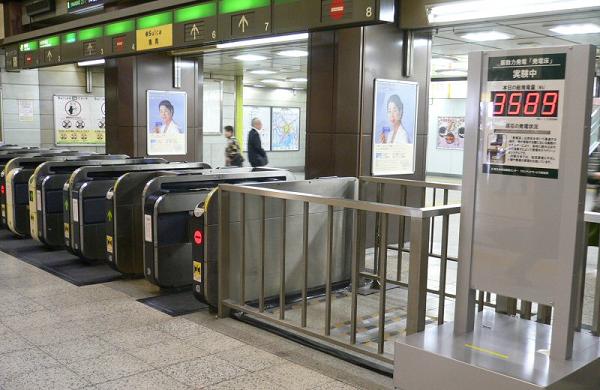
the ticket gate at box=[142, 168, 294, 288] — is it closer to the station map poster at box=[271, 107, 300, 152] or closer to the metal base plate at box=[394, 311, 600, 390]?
the metal base plate at box=[394, 311, 600, 390]

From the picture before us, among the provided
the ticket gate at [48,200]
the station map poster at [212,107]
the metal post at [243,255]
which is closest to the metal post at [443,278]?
the metal post at [243,255]

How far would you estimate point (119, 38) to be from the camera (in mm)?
6727

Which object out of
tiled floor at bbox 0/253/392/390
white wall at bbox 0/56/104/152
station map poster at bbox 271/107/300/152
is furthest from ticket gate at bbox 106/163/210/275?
station map poster at bbox 271/107/300/152

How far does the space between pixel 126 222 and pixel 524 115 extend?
415 centimetres

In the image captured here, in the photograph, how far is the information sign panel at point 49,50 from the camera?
26.1 ft

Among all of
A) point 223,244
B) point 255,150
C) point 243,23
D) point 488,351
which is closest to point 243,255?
point 223,244

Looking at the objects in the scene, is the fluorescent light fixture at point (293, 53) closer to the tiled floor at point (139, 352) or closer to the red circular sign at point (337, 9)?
the red circular sign at point (337, 9)

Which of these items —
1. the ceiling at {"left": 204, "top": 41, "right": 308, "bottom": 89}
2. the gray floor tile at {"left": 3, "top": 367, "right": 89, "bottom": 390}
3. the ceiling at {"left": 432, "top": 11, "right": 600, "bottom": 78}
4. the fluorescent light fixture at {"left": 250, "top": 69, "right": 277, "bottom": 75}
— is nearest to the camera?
the gray floor tile at {"left": 3, "top": 367, "right": 89, "bottom": 390}

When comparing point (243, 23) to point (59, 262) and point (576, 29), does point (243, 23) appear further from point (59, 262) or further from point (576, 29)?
point (576, 29)

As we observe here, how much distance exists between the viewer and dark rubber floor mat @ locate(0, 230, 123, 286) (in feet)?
18.9

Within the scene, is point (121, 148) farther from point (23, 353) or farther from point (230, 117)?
point (230, 117)

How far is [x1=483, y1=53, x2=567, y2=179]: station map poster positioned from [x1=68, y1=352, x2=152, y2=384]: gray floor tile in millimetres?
2333

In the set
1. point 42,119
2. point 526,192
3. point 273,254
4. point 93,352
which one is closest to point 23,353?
point 93,352

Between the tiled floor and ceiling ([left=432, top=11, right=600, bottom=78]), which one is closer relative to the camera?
the tiled floor
